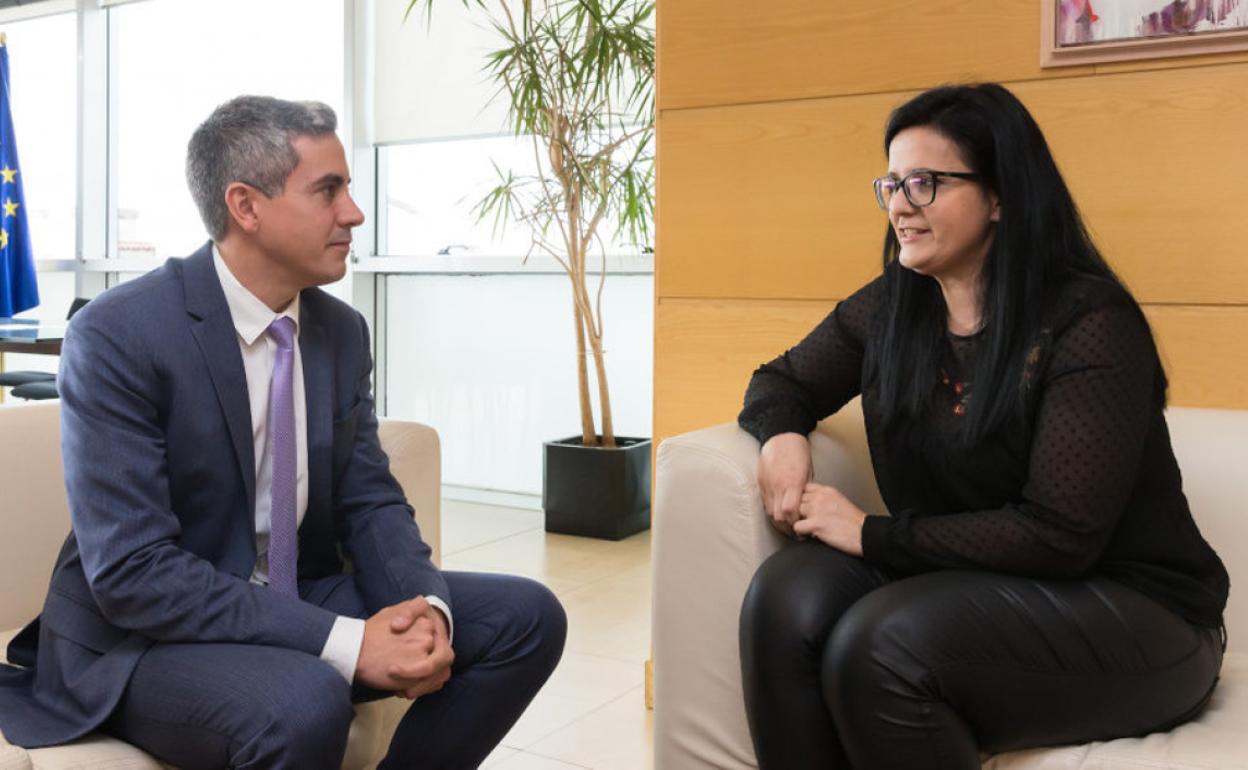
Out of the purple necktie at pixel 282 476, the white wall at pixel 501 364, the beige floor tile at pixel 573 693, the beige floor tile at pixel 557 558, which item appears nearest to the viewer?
the purple necktie at pixel 282 476

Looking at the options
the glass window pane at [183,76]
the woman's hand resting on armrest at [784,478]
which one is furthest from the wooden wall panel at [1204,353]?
the glass window pane at [183,76]

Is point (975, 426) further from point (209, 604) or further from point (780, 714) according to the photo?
point (209, 604)

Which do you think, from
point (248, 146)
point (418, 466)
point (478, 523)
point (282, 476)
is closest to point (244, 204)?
point (248, 146)

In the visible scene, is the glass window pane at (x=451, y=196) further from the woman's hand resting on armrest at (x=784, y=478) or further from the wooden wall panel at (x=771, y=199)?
the woman's hand resting on armrest at (x=784, y=478)

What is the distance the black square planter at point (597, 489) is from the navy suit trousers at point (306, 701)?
9.65ft

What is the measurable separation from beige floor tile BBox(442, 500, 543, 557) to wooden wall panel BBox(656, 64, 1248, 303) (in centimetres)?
217

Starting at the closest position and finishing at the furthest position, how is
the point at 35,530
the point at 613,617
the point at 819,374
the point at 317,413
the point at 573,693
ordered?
the point at 317,413, the point at 35,530, the point at 819,374, the point at 573,693, the point at 613,617

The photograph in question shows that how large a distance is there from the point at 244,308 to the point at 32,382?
4265 mm

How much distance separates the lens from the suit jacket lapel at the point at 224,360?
5.93ft

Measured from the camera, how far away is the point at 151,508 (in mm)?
1710

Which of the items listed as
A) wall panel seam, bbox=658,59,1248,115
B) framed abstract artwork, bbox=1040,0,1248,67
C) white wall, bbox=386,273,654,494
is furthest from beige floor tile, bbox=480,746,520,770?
white wall, bbox=386,273,654,494

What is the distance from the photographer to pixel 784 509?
1945 millimetres

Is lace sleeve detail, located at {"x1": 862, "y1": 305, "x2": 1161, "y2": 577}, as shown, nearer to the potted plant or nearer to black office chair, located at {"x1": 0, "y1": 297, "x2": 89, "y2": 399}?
the potted plant

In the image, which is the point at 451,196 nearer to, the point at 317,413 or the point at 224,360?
the point at 317,413
